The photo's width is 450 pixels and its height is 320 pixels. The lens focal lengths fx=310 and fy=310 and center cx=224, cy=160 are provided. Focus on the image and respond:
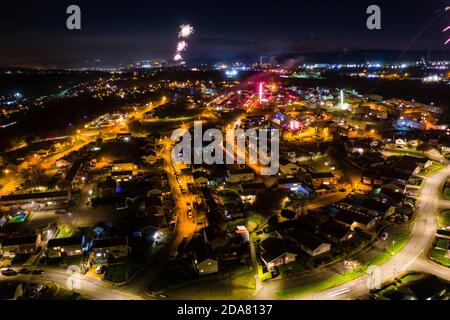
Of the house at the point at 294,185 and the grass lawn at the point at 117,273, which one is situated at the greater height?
the house at the point at 294,185

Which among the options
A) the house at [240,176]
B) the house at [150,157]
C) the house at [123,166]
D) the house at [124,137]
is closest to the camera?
the house at [240,176]

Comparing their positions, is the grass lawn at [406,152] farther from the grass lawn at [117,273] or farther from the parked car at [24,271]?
the parked car at [24,271]

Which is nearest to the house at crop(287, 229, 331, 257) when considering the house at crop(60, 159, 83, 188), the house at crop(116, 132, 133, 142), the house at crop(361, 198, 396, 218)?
the house at crop(361, 198, 396, 218)

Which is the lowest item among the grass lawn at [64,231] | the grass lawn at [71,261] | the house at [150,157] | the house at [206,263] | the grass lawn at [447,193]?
the grass lawn at [71,261]

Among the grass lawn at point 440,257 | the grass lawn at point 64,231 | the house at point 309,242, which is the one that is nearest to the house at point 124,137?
the grass lawn at point 64,231

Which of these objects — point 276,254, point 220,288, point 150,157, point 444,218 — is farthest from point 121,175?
point 444,218

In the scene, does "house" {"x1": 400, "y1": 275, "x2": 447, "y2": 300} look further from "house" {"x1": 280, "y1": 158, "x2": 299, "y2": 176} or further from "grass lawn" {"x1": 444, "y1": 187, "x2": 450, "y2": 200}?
"house" {"x1": 280, "y1": 158, "x2": 299, "y2": 176}
